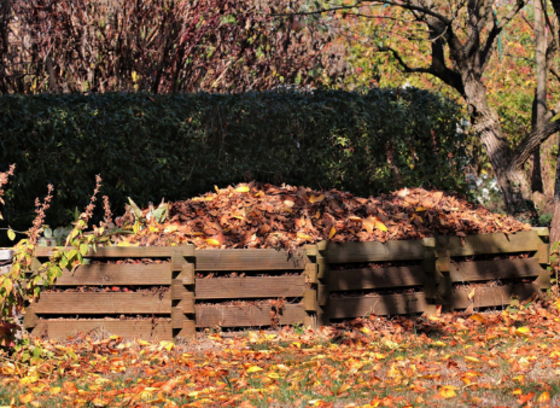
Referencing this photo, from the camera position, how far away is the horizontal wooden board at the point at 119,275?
18.5 ft

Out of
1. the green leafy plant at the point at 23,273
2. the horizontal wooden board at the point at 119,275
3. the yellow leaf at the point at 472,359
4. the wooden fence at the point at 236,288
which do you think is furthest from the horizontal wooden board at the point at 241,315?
the yellow leaf at the point at 472,359

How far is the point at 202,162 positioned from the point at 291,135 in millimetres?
1256

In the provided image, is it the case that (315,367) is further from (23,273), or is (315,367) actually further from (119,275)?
(23,273)

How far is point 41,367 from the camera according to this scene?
15.7 feet

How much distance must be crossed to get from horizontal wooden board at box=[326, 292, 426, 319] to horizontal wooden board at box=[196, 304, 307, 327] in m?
0.34

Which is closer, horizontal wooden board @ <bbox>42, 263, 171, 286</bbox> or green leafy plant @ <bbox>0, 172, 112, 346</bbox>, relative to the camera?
green leafy plant @ <bbox>0, 172, 112, 346</bbox>

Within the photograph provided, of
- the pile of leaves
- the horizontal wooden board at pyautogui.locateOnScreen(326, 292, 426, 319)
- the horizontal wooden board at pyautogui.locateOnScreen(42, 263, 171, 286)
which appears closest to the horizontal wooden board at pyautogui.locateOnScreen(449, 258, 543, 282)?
the pile of leaves

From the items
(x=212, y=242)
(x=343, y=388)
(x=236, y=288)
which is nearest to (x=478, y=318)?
(x=236, y=288)

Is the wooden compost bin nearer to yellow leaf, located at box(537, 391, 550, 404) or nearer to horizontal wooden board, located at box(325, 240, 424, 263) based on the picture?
horizontal wooden board, located at box(325, 240, 424, 263)

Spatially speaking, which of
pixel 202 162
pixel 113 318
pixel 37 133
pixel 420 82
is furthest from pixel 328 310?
pixel 420 82

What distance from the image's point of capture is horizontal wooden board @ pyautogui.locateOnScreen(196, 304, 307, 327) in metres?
5.75

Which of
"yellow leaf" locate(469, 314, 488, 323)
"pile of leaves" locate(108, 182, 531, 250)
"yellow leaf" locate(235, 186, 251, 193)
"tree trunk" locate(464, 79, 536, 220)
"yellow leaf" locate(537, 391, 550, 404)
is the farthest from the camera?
"tree trunk" locate(464, 79, 536, 220)

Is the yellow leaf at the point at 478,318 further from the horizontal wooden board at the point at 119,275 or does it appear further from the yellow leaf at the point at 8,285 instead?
the yellow leaf at the point at 8,285

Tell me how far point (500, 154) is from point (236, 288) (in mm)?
5559
